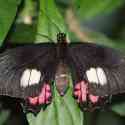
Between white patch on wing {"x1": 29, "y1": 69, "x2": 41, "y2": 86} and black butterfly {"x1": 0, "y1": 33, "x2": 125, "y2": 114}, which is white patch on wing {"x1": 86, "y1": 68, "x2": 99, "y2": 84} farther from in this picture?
white patch on wing {"x1": 29, "y1": 69, "x2": 41, "y2": 86}

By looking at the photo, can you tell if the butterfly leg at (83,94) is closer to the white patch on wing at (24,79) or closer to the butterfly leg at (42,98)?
the butterfly leg at (42,98)

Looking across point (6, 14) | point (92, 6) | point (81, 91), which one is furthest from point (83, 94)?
point (92, 6)

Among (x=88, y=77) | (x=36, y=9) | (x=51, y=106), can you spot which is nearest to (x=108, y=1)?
(x=36, y=9)

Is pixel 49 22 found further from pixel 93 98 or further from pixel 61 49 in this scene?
pixel 93 98

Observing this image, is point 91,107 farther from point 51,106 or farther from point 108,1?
point 108,1

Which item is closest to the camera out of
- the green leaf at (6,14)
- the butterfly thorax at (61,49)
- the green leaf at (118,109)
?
the green leaf at (6,14)

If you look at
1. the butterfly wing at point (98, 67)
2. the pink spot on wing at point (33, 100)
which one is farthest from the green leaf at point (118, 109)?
the pink spot on wing at point (33, 100)
